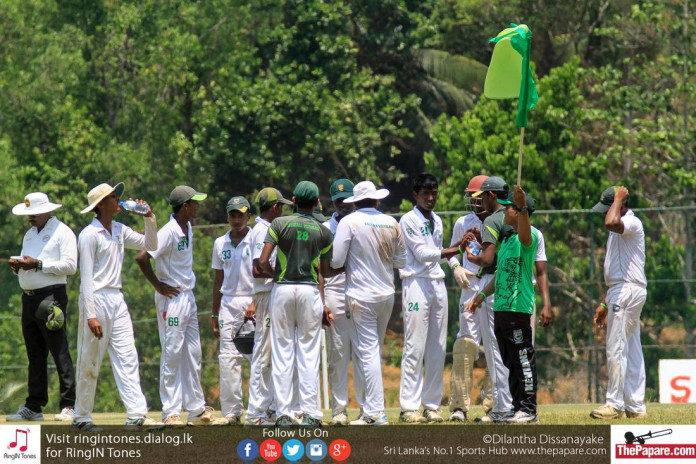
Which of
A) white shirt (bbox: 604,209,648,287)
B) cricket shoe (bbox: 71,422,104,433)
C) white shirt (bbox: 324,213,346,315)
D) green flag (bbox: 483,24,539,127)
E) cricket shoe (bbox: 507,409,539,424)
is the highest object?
green flag (bbox: 483,24,539,127)

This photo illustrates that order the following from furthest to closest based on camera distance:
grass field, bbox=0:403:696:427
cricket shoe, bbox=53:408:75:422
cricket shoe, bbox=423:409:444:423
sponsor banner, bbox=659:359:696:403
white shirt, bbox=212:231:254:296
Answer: sponsor banner, bbox=659:359:696:403 < cricket shoe, bbox=53:408:75:422 < white shirt, bbox=212:231:254:296 < cricket shoe, bbox=423:409:444:423 < grass field, bbox=0:403:696:427

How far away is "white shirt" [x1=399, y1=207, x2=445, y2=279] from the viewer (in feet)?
42.7

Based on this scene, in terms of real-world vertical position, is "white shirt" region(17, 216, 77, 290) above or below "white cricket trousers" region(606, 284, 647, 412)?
above

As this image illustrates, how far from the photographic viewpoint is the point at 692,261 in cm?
2005

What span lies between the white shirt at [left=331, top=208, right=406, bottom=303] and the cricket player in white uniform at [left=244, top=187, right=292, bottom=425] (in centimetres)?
68

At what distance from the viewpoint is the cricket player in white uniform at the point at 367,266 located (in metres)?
12.6

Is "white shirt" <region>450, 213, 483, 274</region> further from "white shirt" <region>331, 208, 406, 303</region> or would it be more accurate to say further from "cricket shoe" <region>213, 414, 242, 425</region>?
"cricket shoe" <region>213, 414, 242, 425</region>

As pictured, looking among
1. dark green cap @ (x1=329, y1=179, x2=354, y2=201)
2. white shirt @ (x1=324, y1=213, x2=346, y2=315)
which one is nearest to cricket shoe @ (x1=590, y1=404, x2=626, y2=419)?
white shirt @ (x1=324, y1=213, x2=346, y2=315)

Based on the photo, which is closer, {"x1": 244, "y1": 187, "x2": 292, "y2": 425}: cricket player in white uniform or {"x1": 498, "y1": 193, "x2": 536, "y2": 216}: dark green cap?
{"x1": 498, "y1": 193, "x2": 536, "y2": 216}: dark green cap

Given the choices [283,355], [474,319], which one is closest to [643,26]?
[474,319]

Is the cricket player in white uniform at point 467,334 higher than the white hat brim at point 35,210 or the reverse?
the reverse

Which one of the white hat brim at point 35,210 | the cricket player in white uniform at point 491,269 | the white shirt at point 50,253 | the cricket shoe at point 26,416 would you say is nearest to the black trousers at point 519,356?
the cricket player in white uniform at point 491,269

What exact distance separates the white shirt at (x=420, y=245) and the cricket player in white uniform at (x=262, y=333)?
1.28 m

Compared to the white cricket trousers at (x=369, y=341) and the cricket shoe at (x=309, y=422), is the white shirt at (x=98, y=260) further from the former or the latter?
the white cricket trousers at (x=369, y=341)
